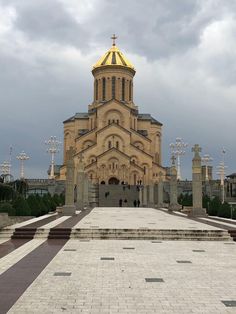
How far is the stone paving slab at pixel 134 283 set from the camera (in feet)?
Result: 15.4

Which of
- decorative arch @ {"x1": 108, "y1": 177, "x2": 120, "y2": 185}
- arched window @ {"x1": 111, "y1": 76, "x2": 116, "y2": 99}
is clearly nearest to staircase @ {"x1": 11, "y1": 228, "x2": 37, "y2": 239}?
decorative arch @ {"x1": 108, "y1": 177, "x2": 120, "y2": 185}

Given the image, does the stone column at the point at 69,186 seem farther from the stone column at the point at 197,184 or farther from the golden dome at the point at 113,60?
the golden dome at the point at 113,60

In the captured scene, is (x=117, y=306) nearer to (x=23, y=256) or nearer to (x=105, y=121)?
(x=23, y=256)

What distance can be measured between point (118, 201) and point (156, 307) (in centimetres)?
3630

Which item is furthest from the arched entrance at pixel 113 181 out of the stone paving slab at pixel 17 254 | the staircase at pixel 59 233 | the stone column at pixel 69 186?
the stone paving slab at pixel 17 254

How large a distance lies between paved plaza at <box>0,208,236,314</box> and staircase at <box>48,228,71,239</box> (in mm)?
1417

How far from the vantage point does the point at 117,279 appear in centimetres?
608

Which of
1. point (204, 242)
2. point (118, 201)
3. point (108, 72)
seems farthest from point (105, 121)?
point (204, 242)

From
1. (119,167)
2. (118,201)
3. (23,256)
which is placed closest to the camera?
(23,256)

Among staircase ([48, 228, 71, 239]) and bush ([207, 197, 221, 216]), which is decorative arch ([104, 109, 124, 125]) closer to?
bush ([207, 197, 221, 216])

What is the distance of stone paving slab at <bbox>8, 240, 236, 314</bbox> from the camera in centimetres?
469

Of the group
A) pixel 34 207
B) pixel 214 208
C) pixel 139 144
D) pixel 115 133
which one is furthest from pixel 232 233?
pixel 139 144

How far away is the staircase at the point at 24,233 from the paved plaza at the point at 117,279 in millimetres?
1371

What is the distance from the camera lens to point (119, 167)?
49031mm
